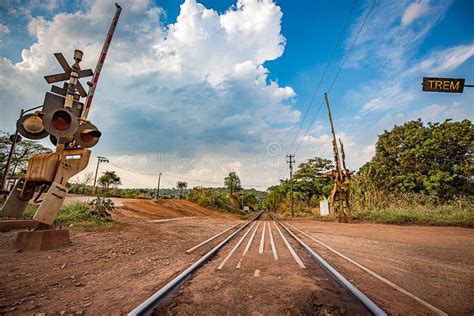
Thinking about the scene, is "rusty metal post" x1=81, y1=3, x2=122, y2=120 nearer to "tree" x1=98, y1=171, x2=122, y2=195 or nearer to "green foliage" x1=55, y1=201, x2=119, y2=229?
"green foliage" x1=55, y1=201, x2=119, y2=229

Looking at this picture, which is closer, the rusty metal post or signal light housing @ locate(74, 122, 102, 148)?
signal light housing @ locate(74, 122, 102, 148)

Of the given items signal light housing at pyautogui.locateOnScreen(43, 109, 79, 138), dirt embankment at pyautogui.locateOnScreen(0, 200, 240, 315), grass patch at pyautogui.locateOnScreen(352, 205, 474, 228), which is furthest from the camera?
grass patch at pyautogui.locateOnScreen(352, 205, 474, 228)

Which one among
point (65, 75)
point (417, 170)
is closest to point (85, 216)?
point (65, 75)

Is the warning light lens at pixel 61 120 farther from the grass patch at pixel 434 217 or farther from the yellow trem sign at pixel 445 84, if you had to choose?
the grass patch at pixel 434 217

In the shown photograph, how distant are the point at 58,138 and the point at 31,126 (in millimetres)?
534

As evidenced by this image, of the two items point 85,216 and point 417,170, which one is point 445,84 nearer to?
point 85,216

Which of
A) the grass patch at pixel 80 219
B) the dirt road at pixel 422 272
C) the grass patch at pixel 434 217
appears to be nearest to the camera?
the dirt road at pixel 422 272

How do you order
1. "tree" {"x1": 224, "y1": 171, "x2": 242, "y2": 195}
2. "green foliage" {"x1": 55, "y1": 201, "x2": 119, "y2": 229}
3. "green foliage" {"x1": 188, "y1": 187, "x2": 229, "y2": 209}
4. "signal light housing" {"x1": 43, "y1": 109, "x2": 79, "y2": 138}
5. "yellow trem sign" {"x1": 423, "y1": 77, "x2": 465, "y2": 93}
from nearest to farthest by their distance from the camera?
"signal light housing" {"x1": 43, "y1": 109, "x2": 79, "y2": 138}, "yellow trem sign" {"x1": 423, "y1": 77, "x2": 465, "y2": 93}, "green foliage" {"x1": 55, "y1": 201, "x2": 119, "y2": 229}, "green foliage" {"x1": 188, "y1": 187, "x2": 229, "y2": 209}, "tree" {"x1": 224, "y1": 171, "x2": 242, "y2": 195}

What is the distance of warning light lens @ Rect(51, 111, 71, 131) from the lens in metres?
4.56

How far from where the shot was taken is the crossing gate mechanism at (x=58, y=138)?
15.0ft

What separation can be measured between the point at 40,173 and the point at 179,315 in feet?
16.4

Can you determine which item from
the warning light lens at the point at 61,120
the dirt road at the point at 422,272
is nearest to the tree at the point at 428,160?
the dirt road at the point at 422,272

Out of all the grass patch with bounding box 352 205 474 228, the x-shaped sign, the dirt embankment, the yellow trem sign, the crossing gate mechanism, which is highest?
the yellow trem sign

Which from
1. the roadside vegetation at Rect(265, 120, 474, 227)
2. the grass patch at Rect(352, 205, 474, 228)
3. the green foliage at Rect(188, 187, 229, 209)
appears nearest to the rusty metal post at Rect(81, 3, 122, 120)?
the grass patch at Rect(352, 205, 474, 228)
